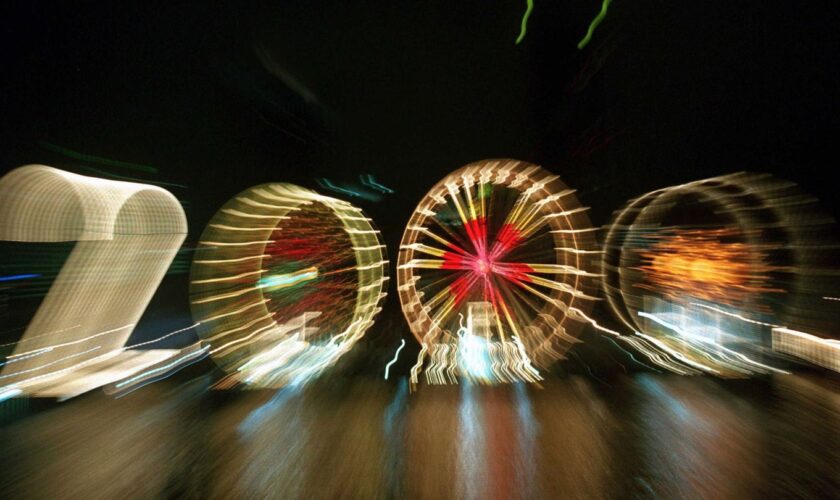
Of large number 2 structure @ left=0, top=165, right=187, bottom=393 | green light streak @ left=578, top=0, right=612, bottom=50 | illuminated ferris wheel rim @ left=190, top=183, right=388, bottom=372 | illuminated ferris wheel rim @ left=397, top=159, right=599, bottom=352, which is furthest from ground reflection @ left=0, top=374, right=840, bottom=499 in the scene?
green light streak @ left=578, top=0, right=612, bottom=50

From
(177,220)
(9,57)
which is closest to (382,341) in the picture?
(177,220)

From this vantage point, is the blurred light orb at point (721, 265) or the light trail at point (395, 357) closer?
the light trail at point (395, 357)

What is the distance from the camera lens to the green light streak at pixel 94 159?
8.12m

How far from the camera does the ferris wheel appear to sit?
26.0ft

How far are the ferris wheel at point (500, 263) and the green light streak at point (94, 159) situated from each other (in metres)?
4.13

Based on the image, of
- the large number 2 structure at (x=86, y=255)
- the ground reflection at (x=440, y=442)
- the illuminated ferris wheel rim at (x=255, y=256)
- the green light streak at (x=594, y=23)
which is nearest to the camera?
the ground reflection at (x=440, y=442)

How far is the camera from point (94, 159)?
8344 mm

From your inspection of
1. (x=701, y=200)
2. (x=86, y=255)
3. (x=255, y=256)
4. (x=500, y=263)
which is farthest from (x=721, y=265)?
(x=86, y=255)

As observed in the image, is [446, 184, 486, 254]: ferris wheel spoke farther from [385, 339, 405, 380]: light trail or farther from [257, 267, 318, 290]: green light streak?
[257, 267, 318, 290]: green light streak

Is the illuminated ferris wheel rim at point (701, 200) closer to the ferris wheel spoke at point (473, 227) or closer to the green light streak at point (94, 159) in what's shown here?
the ferris wheel spoke at point (473, 227)

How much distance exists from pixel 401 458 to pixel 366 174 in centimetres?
511

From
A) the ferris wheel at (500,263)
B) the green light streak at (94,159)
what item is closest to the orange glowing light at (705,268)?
the ferris wheel at (500,263)

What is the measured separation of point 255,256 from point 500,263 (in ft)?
12.6

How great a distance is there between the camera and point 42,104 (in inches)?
324
